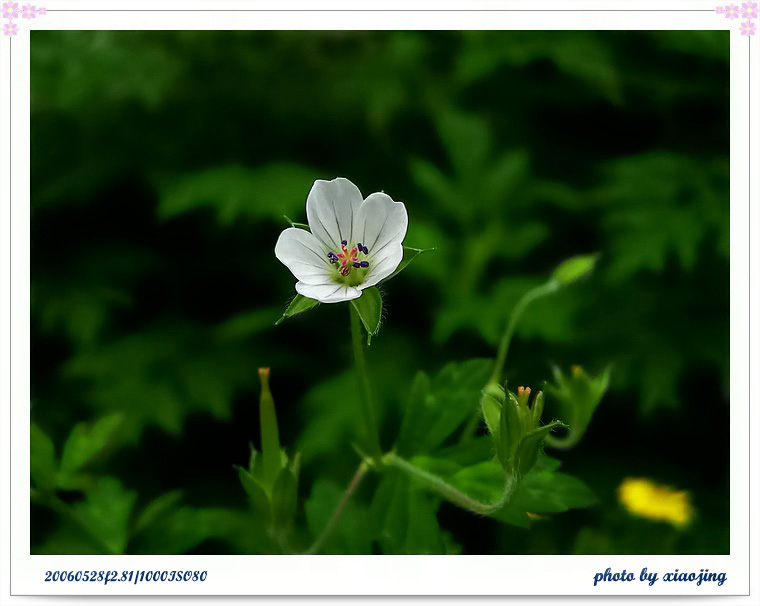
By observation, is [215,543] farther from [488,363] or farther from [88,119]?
[88,119]

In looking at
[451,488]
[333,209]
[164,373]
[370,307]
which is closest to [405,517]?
[451,488]

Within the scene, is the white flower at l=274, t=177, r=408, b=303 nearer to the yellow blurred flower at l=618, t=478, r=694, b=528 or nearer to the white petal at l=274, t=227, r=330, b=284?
the white petal at l=274, t=227, r=330, b=284

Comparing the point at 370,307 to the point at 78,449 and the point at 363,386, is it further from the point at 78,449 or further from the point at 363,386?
the point at 78,449

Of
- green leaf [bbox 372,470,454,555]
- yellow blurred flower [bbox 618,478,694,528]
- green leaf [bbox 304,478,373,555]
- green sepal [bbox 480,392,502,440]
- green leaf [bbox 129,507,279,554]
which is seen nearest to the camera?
green sepal [bbox 480,392,502,440]
